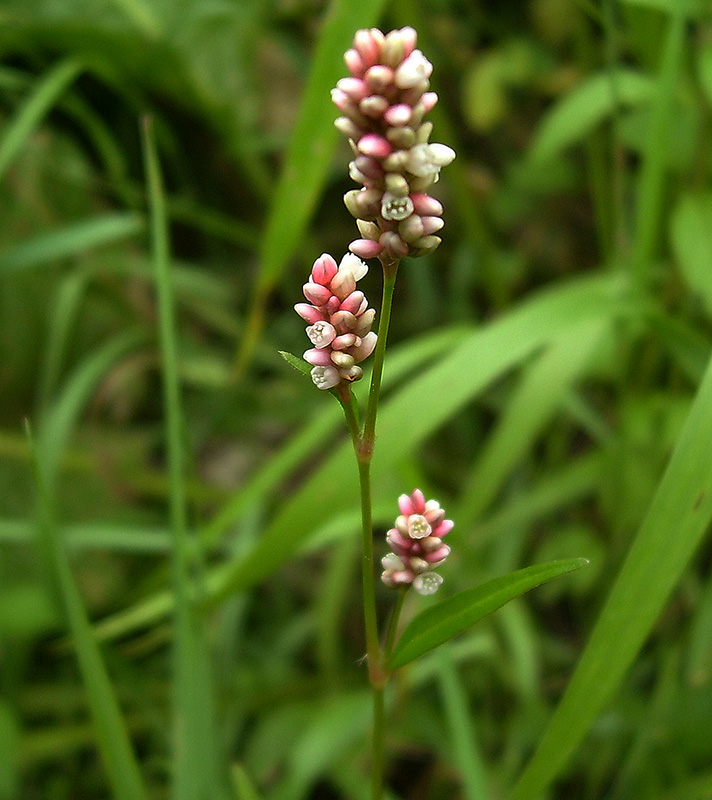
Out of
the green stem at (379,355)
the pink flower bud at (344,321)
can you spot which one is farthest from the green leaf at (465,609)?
the pink flower bud at (344,321)

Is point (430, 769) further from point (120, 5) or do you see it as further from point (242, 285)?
point (120, 5)

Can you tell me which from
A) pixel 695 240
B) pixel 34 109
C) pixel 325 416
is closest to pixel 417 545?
pixel 325 416

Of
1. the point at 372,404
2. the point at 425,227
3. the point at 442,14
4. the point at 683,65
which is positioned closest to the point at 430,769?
the point at 372,404

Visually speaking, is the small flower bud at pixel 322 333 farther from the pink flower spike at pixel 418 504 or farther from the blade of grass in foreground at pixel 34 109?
the blade of grass in foreground at pixel 34 109

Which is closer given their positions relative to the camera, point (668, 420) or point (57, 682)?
point (668, 420)

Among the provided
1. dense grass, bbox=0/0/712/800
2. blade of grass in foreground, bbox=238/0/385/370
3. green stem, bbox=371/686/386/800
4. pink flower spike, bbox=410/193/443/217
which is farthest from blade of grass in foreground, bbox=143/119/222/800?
pink flower spike, bbox=410/193/443/217

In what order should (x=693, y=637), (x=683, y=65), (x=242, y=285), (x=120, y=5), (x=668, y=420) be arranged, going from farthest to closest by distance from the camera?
1. (x=242, y=285)
2. (x=120, y=5)
3. (x=683, y=65)
4. (x=668, y=420)
5. (x=693, y=637)

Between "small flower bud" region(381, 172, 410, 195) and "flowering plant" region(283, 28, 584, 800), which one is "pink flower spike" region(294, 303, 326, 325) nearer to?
"flowering plant" region(283, 28, 584, 800)
